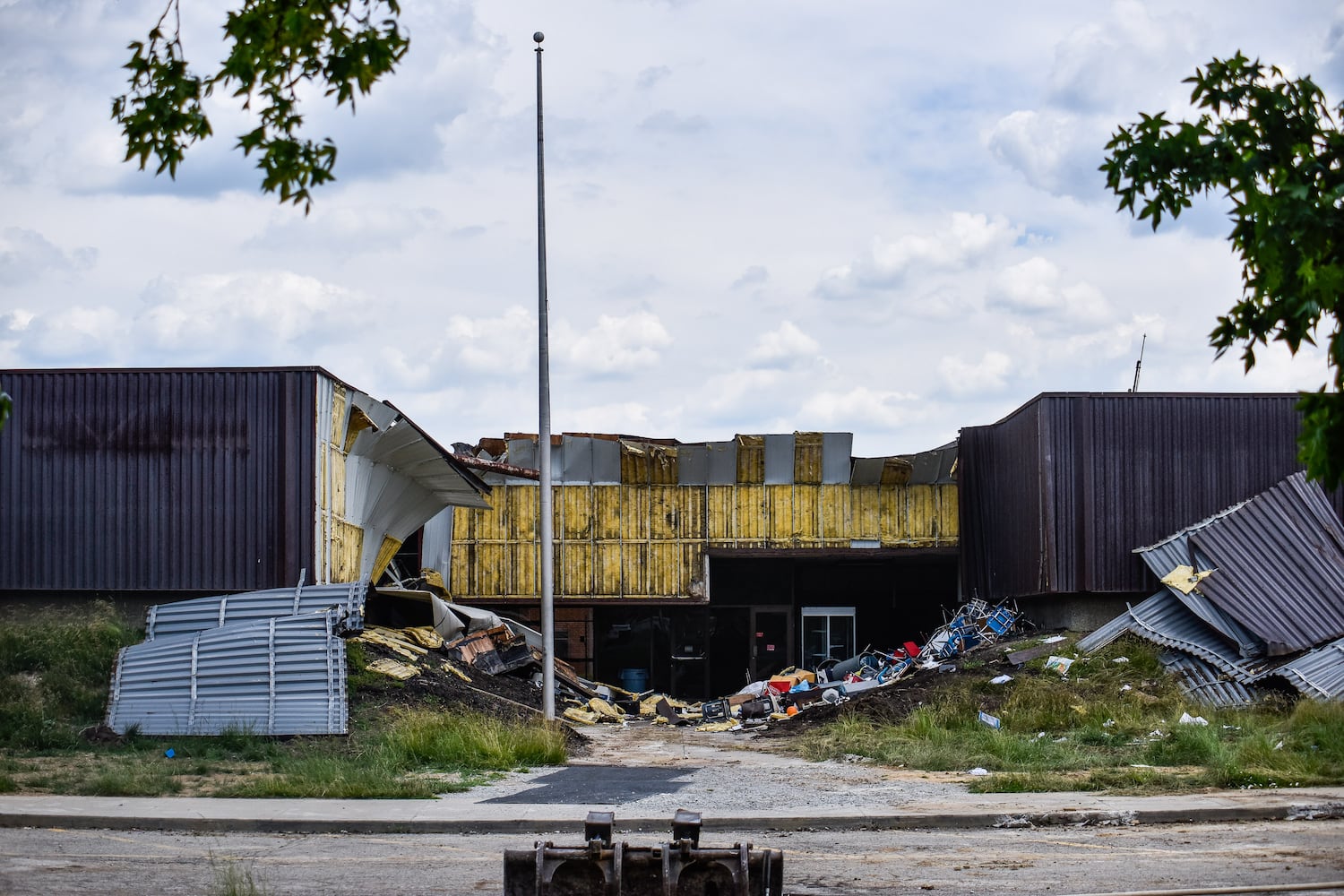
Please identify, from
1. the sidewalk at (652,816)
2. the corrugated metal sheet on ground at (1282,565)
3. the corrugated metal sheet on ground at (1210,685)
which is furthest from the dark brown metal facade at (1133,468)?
the sidewalk at (652,816)

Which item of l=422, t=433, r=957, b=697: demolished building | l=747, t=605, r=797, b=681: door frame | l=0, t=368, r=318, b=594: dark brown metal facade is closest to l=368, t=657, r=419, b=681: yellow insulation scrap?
l=0, t=368, r=318, b=594: dark brown metal facade

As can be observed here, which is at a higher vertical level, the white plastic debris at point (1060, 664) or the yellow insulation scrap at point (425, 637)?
the yellow insulation scrap at point (425, 637)

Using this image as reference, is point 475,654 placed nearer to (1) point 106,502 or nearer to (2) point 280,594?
(2) point 280,594

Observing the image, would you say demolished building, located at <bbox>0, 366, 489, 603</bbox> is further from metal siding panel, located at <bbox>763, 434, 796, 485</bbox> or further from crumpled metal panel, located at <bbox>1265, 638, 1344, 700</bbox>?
crumpled metal panel, located at <bbox>1265, 638, 1344, 700</bbox>

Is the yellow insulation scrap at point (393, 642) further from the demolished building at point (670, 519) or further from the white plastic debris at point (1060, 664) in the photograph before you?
the white plastic debris at point (1060, 664)

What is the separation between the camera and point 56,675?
2044 cm

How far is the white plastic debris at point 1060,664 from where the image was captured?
23.1 metres

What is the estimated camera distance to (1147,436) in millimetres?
27578

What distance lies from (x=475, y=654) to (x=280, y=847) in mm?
14153

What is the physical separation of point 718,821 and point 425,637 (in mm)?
13101

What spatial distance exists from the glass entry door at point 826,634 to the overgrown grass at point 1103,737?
12573 mm

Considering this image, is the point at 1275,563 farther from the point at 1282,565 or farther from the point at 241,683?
the point at 241,683

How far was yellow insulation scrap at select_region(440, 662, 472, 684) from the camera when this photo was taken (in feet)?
77.3

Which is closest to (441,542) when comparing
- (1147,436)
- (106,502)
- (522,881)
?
(106,502)
